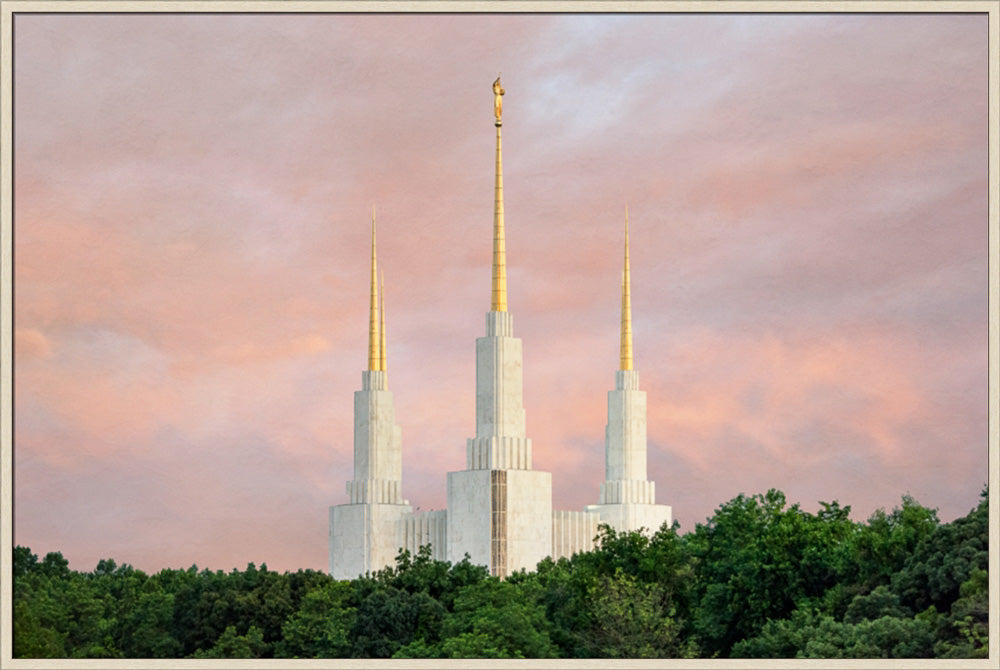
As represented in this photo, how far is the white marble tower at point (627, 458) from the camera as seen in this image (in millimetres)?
71688

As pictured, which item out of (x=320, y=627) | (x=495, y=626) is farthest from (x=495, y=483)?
(x=495, y=626)

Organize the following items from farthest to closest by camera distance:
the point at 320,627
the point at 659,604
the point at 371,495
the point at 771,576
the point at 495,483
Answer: the point at 371,495, the point at 495,483, the point at 320,627, the point at 659,604, the point at 771,576

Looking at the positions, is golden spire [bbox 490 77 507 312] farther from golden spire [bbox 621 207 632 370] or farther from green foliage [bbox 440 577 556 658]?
green foliage [bbox 440 577 556 658]

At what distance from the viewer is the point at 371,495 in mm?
72438

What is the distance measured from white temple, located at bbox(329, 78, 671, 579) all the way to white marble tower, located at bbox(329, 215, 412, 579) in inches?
1.6

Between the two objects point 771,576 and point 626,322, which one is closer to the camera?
point 771,576

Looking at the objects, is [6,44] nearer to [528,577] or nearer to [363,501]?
[528,577]

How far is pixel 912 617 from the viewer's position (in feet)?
119

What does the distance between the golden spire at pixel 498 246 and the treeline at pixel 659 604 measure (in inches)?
693

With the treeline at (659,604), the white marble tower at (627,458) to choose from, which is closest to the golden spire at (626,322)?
the white marble tower at (627,458)

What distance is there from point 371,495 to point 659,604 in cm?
3169

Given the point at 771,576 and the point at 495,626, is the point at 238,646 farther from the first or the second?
the point at 771,576

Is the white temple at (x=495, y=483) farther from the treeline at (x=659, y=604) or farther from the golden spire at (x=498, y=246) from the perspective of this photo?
the treeline at (x=659, y=604)

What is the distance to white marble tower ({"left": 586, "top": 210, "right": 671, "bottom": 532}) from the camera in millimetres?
71688
